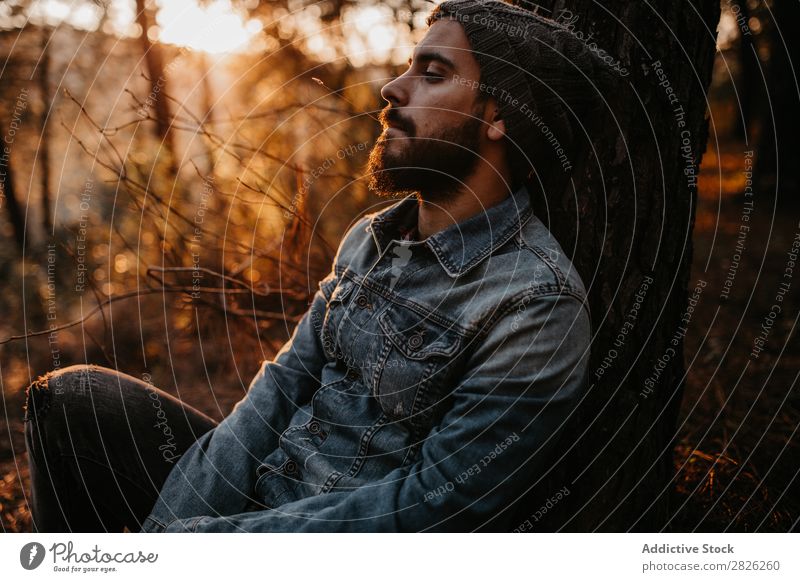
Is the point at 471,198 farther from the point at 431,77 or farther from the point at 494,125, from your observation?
the point at 431,77

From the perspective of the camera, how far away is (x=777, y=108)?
7.17 metres

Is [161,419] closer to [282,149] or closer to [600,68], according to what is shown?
[600,68]

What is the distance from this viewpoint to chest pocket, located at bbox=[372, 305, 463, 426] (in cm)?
166

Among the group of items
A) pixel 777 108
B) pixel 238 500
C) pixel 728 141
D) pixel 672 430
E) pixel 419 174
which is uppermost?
pixel 728 141

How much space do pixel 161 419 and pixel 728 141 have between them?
47.7 ft

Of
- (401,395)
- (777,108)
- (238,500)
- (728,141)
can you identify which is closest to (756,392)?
(401,395)

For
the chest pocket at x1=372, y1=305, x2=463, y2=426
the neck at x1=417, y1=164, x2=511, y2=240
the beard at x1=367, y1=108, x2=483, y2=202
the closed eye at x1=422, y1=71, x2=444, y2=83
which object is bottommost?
the chest pocket at x1=372, y1=305, x2=463, y2=426

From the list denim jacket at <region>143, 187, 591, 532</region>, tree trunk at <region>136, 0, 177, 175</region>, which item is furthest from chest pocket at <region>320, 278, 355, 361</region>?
tree trunk at <region>136, 0, 177, 175</region>

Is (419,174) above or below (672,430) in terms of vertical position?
above

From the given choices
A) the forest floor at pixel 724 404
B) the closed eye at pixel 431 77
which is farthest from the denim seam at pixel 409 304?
the forest floor at pixel 724 404

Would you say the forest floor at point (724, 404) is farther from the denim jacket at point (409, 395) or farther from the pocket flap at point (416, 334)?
the pocket flap at point (416, 334)

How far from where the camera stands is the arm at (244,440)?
1.93 m

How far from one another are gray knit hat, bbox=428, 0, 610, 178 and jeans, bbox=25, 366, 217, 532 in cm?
153

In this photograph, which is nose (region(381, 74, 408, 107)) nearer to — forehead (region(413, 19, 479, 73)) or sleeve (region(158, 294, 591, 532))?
forehead (region(413, 19, 479, 73))
